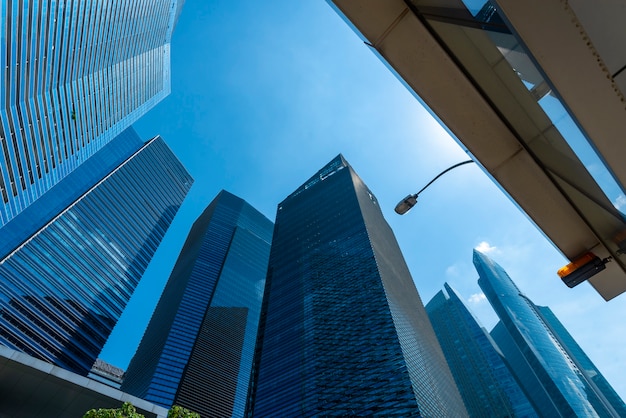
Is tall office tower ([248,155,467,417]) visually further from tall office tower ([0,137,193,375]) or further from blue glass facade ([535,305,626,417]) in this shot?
blue glass facade ([535,305,626,417])

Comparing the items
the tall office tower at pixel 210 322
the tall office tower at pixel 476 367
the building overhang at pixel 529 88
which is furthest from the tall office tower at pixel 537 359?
the building overhang at pixel 529 88

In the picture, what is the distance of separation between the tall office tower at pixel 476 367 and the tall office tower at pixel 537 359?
8.34 meters

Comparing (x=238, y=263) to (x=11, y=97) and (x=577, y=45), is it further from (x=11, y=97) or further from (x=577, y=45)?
(x=577, y=45)

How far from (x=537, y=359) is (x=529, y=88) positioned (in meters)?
170

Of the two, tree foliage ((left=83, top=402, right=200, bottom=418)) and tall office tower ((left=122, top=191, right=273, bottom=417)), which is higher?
tall office tower ((left=122, top=191, right=273, bottom=417))

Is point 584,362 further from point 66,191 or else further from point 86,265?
point 66,191

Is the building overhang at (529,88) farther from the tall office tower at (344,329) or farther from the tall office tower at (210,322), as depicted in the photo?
the tall office tower at (210,322)

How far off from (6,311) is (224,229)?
297 feet

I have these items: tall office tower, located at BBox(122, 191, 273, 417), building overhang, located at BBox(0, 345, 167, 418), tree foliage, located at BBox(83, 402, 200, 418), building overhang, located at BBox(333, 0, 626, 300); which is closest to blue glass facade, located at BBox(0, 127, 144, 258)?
tall office tower, located at BBox(122, 191, 273, 417)

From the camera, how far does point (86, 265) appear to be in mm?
114812

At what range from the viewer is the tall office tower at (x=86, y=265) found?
91.8m

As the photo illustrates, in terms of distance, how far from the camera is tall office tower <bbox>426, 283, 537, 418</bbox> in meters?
135

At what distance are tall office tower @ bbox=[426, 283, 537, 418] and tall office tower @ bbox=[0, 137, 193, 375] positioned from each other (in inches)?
5524

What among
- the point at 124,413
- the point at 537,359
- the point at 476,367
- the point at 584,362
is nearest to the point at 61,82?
the point at 124,413
